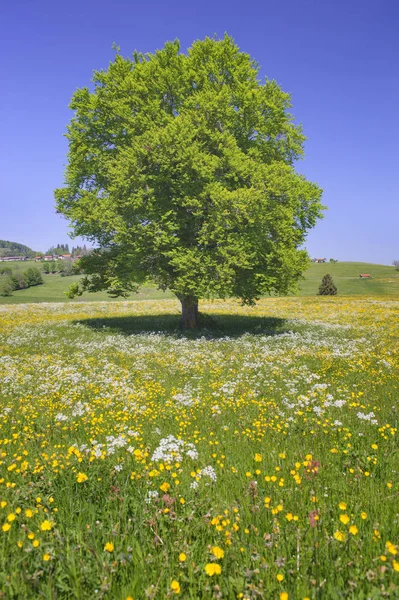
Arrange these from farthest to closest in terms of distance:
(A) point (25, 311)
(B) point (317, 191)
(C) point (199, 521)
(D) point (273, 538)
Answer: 1. (A) point (25, 311)
2. (B) point (317, 191)
3. (C) point (199, 521)
4. (D) point (273, 538)

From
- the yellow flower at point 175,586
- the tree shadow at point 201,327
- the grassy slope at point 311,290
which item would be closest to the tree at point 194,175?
the tree shadow at point 201,327

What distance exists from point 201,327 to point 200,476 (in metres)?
18.1

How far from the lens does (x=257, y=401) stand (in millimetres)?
8859

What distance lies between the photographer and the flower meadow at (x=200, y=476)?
3.26 m

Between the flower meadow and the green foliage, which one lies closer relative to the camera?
the flower meadow

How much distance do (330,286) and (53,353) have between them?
56.5 meters

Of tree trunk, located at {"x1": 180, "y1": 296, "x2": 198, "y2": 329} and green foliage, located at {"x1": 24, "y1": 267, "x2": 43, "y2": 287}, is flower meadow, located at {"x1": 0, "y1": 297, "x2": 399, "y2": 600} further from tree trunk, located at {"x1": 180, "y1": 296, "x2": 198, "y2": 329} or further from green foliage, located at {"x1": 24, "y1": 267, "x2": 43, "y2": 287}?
green foliage, located at {"x1": 24, "y1": 267, "x2": 43, "y2": 287}

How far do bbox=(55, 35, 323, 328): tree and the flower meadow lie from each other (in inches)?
278

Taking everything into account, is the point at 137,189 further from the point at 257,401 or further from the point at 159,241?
the point at 257,401

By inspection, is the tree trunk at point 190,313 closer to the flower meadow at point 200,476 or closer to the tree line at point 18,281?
the flower meadow at point 200,476

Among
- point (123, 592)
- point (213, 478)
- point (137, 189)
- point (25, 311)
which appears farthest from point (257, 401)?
point (25, 311)

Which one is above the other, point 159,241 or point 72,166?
point 72,166

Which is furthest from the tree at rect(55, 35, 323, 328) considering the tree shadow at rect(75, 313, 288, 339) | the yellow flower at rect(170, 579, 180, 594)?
the yellow flower at rect(170, 579, 180, 594)

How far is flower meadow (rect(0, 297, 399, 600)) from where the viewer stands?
326 centimetres
